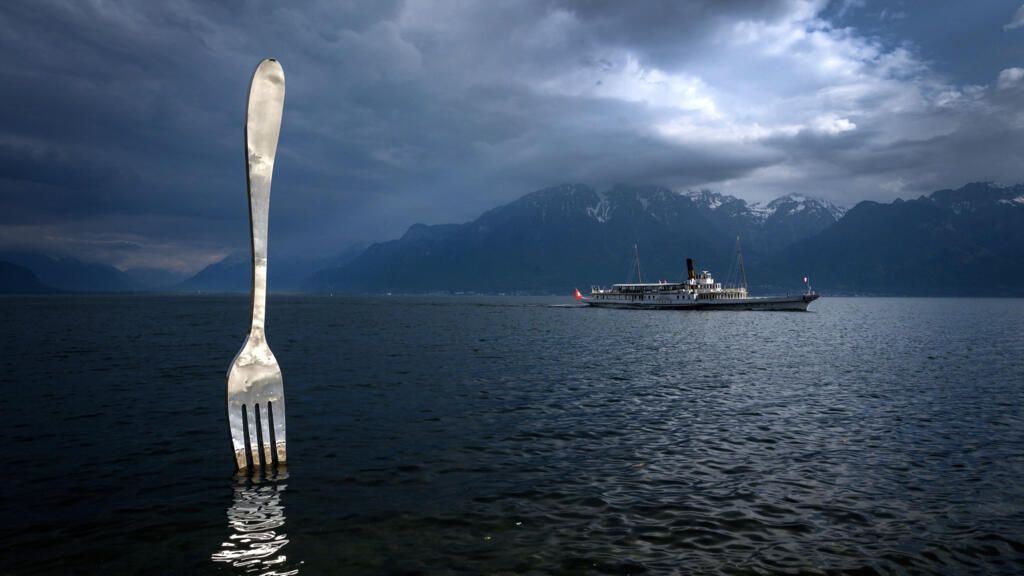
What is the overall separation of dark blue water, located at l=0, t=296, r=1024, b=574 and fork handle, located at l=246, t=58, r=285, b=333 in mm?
4894

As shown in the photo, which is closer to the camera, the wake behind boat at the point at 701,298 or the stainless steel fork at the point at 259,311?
the stainless steel fork at the point at 259,311

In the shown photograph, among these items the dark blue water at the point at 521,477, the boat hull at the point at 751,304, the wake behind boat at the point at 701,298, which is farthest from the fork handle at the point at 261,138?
the boat hull at the point at 751,304

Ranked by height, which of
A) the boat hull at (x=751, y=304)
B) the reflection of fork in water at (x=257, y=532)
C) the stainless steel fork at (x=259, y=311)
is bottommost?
the boat hull at (x=751, y=304)

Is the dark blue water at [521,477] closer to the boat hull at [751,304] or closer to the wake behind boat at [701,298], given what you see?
the boat hull at [751,304]

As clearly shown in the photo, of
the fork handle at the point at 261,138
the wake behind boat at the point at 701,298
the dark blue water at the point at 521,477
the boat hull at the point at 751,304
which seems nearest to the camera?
the fork handle at the point at 261,138

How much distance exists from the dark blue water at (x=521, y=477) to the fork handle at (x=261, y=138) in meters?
4.89

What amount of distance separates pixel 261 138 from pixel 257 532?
6875mm

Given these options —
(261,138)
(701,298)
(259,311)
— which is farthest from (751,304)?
(261,138)

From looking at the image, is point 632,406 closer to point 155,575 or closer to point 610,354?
point 155,575

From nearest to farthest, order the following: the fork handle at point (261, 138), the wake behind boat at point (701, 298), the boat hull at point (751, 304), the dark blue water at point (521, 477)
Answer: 1. the fork handle at point (261, 138)
2. the dark blue water at point (521, 477)
3. the boat hull at point (751, 304)
4. the wake behind boat at point (701, 298)

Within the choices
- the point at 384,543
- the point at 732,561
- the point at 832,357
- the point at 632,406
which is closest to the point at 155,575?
the point at 384,543

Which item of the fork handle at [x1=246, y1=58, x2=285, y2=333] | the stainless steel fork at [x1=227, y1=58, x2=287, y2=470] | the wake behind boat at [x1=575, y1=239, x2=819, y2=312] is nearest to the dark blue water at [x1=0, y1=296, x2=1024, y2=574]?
the stainless steel fork at [x1=227, y1=58, x2=287, y2=470]

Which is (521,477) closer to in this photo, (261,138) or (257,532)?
(257,532)

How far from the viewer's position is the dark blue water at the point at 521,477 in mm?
8875
